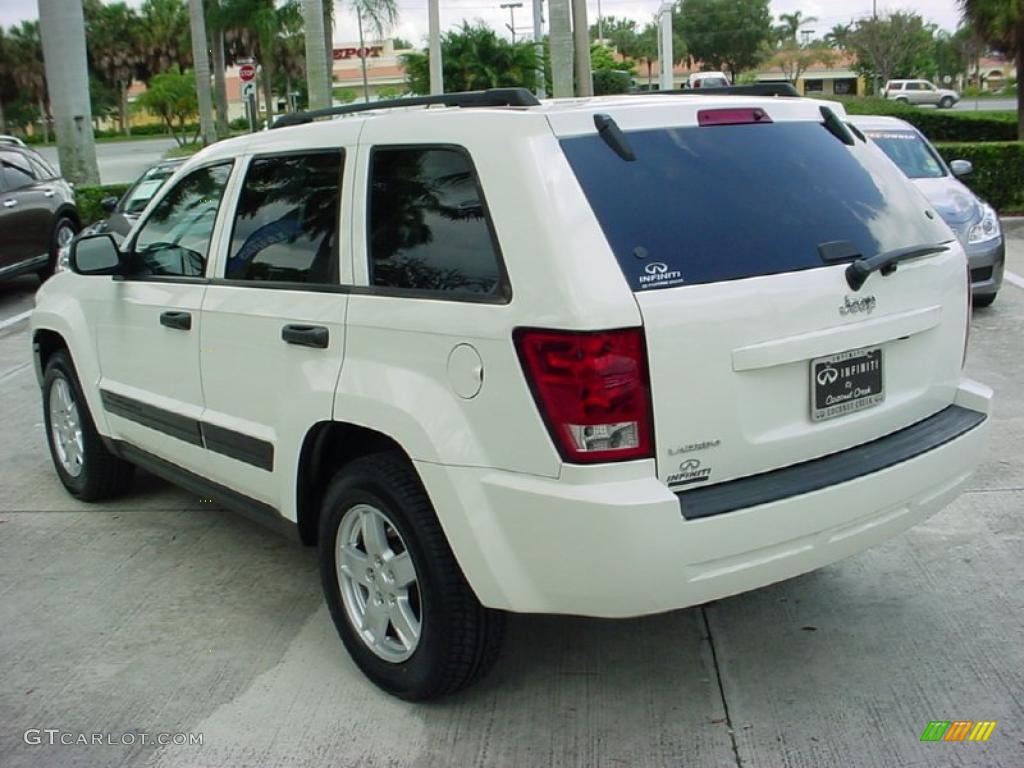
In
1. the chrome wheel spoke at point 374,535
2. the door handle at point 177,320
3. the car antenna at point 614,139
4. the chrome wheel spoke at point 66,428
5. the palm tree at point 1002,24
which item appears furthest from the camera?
the palm tree at point 1002,24

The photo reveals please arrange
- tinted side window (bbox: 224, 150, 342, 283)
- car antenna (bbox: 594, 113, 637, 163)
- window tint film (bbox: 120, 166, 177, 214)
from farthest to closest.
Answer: window tint film (bbox: 120, 166, 177, 214) → tinted side window (bbox: 224, 150, 342, 283) → car antenna (bbox: 594, 113, 637, 163)

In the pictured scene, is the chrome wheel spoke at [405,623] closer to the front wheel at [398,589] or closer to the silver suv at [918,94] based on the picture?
the front wheel at [398,589]

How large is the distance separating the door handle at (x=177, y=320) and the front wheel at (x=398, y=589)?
45.7 inches

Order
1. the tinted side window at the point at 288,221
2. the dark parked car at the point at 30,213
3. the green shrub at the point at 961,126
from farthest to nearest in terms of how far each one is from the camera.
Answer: the green shrub at the point at 961,126
the dark parked car at the point at 30,213
the tinted side window at the point at 288,221

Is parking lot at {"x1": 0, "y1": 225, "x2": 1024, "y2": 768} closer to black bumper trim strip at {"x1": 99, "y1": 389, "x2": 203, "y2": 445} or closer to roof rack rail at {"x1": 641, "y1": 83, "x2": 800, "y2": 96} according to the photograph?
black bumper trim strip at {"x1": 99, "y1": 389, "x2": 203, "y2": 445}

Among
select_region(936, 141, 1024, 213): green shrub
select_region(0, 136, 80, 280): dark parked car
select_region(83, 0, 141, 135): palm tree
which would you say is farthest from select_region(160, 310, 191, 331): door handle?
select_region(83, 0, 141, 135): palm tree

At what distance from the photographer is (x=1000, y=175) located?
1697 cm

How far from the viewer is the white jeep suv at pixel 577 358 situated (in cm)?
319

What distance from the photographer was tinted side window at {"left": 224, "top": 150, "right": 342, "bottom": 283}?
4.06 meters

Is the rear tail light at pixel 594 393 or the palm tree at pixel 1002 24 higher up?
the palm tree at pixel 1002 24

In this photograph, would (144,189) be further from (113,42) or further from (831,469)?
(113,42)

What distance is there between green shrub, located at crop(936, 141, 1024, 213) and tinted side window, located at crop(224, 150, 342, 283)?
14709mm

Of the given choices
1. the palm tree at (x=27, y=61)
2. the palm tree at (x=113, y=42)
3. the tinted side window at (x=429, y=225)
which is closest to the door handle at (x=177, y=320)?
the tinted side window at (x=429, y=225)

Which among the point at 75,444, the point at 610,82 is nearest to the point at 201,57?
the point at 610,82
